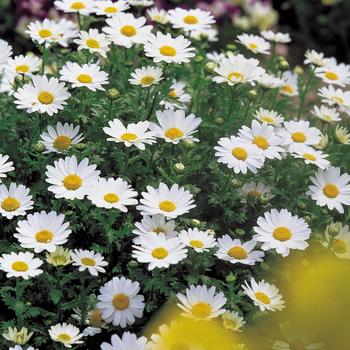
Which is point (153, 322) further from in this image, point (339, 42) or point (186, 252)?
point (339, 42)

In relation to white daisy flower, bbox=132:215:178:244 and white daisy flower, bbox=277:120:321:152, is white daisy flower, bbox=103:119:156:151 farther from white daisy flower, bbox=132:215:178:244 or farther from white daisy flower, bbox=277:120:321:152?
white daisy flower, bbox=277:120:321:152

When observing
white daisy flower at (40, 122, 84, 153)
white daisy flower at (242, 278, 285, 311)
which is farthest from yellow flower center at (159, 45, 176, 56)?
white daisy flower at (242, 278, 285, 311)

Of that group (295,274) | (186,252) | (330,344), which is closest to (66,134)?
(186,252)

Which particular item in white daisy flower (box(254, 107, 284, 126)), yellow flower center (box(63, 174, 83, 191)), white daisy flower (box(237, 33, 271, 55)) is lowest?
yellow flower center (box(63, 174, 83, 191))

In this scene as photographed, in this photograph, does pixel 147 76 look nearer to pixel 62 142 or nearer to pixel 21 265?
pixel 62 142

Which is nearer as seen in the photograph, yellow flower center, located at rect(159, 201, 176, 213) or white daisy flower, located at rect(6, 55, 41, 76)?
yellow flower center, located at rect(159, 201, 176, 213)

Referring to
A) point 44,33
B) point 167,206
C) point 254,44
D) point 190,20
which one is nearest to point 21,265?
point 167,206

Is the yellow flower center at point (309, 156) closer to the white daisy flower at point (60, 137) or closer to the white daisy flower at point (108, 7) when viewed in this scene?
the white daisy flower at point (60, 137)
